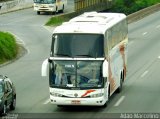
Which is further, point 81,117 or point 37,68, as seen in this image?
point 37,68

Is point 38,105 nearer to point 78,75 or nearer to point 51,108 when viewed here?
point 51,108

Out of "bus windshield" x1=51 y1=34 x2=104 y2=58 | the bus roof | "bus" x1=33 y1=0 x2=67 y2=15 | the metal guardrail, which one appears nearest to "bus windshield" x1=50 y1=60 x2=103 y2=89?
"bus windshield" x1=51 y1=34 x2=104 y2=58

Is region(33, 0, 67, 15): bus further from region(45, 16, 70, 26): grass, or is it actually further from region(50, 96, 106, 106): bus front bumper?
region(50, 96, 106, 106): bus front bumper

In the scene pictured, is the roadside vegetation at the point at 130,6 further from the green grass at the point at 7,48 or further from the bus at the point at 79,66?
→ the bus at the point at 79,66

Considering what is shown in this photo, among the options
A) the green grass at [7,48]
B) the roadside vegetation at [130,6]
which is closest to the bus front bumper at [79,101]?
the green grass at [7,48]

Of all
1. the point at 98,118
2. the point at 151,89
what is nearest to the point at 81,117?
the point at 98,118

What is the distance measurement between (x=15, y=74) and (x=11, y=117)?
1274 centimetres

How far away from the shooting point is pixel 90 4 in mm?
76750

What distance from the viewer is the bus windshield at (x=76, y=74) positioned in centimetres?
2434

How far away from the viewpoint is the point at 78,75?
80.0 feet

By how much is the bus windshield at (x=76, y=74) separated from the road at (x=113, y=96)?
44.2 inches

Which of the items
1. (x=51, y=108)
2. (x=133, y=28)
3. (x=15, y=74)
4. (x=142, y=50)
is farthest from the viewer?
(x=133, y=28)

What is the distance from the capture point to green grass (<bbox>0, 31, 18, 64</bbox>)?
136ft

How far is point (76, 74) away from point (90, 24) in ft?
7.97
